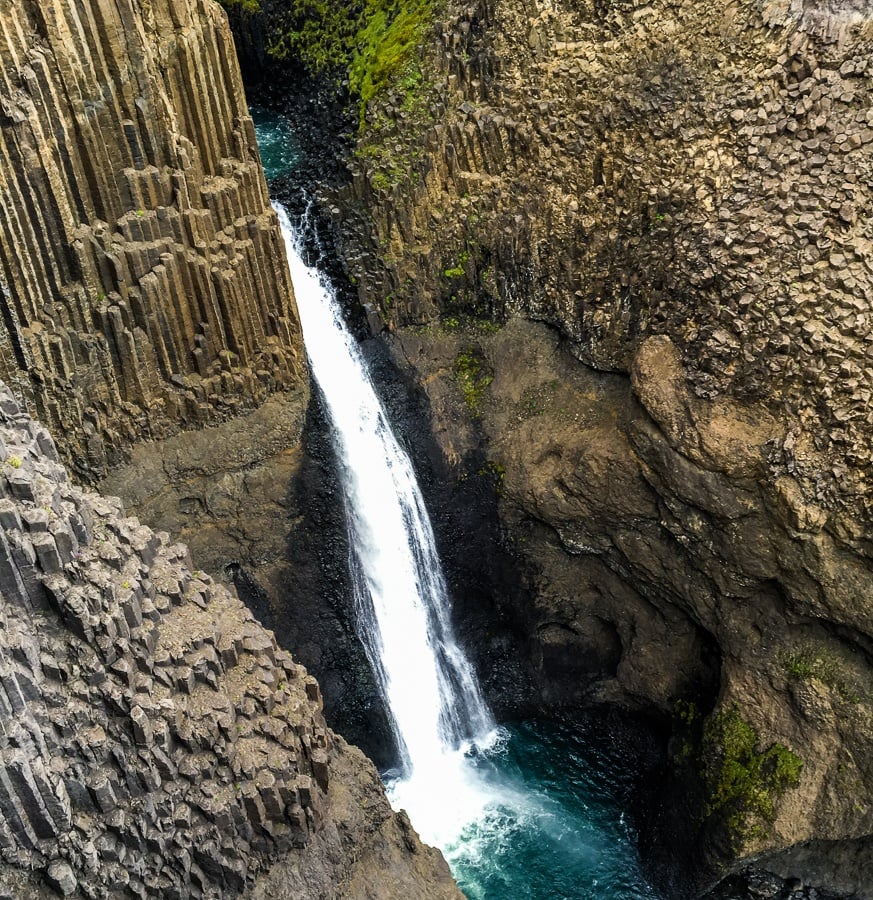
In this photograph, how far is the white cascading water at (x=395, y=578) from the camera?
2053 cm

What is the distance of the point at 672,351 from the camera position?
19156 mm

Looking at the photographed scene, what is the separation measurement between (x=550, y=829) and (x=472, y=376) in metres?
10.1

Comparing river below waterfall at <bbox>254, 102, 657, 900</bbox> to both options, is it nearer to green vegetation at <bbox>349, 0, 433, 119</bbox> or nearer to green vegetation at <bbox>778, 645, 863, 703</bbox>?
green vegetation at <bbox>349, 0, 433, 119</bbox>

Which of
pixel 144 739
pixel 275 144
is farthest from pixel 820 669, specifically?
pixel 275 144

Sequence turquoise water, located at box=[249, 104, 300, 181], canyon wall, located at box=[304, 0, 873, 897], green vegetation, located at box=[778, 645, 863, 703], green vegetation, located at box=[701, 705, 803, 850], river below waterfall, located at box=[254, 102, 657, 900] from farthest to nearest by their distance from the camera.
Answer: turquoise water, located at box=[249, 104, 300, 181] → river below waterfall, located at box=[254, 102, 657, 900] → green vegetation, located at box=[701, 705, 803, 850] → green vegetation, located at box=[778, 645, 863, 703] → canyon wall, located at box=[304, 0, 873, 897]

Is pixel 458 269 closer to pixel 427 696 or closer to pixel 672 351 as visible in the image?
pixel 672 351

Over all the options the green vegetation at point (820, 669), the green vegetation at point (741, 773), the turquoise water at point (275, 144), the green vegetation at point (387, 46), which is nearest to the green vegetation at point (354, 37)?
the green vegetation at point (387, 46)

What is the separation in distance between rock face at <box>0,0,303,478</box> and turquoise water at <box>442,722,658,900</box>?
1007cm

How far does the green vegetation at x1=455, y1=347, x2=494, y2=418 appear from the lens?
21.7 metres

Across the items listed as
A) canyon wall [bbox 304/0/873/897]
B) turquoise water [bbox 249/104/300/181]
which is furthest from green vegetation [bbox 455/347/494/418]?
turquoise water [bbox 249/104/300/181]

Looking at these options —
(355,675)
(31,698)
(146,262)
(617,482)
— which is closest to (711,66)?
(617,482)

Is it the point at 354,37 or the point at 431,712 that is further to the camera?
the point at 354,37

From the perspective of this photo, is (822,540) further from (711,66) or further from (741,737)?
(711,66)

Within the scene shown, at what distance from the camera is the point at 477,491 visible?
21.7m
